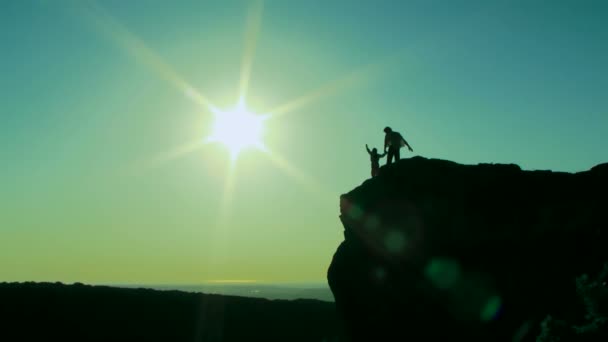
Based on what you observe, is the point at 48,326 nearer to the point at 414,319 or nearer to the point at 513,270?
the point at 414,319

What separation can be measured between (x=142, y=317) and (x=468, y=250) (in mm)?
27254

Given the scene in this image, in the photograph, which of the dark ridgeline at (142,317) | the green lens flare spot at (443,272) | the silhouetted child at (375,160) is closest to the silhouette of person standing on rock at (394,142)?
the silhouetted child at (375,160)

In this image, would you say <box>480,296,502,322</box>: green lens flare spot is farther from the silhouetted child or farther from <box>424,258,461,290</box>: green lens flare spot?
the silhouetted child

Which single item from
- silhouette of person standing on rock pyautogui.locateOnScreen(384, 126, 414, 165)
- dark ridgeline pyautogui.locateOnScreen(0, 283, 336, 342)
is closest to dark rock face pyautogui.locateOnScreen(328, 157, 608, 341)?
silhouette of person standing on rock pyautogui.locateOnScreen(384, 126, 414, 165)

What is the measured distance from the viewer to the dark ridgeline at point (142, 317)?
34.1m

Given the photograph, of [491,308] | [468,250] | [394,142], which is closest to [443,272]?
[468,250]

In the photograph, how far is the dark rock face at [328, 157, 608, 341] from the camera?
16828mm

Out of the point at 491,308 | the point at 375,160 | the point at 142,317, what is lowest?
the point at 491,308

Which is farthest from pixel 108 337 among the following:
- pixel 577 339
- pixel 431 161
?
pixel 577 339

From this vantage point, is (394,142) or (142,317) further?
(142,317)

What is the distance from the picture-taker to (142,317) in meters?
38.3

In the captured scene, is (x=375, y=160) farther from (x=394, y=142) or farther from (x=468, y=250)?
(x=468, y=250)

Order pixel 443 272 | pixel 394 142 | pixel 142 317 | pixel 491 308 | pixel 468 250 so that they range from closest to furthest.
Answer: pixel 491 308 → pixel 468 250 → pixel 443 272 → pixel 394 142 → pixel 142 317

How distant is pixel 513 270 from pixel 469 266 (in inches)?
56.9
